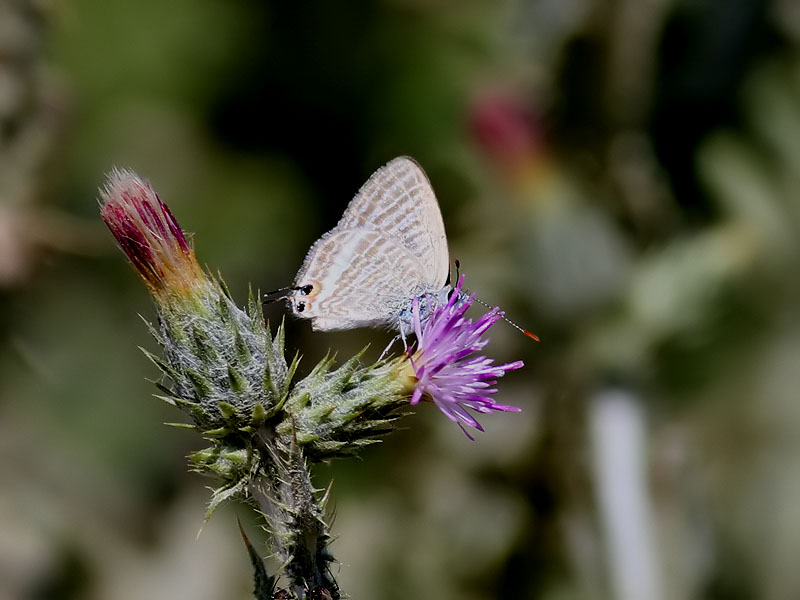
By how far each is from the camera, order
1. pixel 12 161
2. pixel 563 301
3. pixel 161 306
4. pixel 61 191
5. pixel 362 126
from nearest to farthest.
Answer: pixel 161 306 → pixel 12 161 → pixel 563 301 → pixel 61 191 → pixel 362 126

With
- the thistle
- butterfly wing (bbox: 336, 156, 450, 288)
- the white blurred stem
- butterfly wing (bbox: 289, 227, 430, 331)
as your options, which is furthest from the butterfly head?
the white blurred stem

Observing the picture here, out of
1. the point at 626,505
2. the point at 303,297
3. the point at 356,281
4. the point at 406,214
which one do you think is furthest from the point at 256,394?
the point at 626,505

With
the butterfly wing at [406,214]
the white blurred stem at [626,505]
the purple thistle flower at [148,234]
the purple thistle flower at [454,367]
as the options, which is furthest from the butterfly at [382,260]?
the white blurred stem at [626,505]

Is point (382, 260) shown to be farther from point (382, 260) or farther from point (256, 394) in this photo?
point (256, 394)

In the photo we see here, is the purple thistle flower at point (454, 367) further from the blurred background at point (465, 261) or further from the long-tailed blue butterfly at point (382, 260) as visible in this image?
the blurred background at point (465, 261)

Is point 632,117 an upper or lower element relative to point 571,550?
upper

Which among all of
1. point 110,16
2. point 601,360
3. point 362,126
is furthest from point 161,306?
point 110,16

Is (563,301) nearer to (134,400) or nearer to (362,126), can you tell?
(362,126)

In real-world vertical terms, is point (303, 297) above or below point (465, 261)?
below
